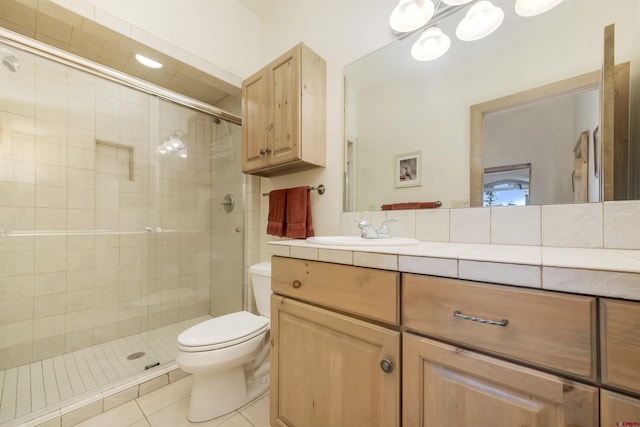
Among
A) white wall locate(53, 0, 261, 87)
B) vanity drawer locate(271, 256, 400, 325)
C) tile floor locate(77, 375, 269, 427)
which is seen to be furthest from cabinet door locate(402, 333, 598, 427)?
white wall locate(53, 0, 261, 87)

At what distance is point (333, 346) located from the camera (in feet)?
2.77

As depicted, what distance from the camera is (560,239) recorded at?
885mm

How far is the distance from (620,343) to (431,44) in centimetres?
129

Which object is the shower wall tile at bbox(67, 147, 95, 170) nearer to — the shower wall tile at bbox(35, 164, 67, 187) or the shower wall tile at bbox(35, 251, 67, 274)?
the shower wall tile at bbox(35, 164, 67, 187)

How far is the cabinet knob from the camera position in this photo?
0.71m

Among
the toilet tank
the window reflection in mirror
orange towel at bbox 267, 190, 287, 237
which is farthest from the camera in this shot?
orange towel at bbox 267, 190, 287, 237

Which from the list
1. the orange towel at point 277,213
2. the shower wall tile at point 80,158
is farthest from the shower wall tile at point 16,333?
the orange towel at point 277,213

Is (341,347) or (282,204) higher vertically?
(282,204)

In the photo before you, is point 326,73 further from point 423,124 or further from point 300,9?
point 423,124

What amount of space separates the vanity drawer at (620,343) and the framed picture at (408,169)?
851 mm

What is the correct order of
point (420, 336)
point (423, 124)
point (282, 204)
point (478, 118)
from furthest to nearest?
point (282, 204), point (423, 124), point (478, 118), point (420, 336)

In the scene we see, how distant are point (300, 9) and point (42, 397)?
111 inches

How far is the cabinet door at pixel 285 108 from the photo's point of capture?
1.44 metres

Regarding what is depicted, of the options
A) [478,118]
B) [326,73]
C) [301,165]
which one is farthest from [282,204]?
[478,118]
